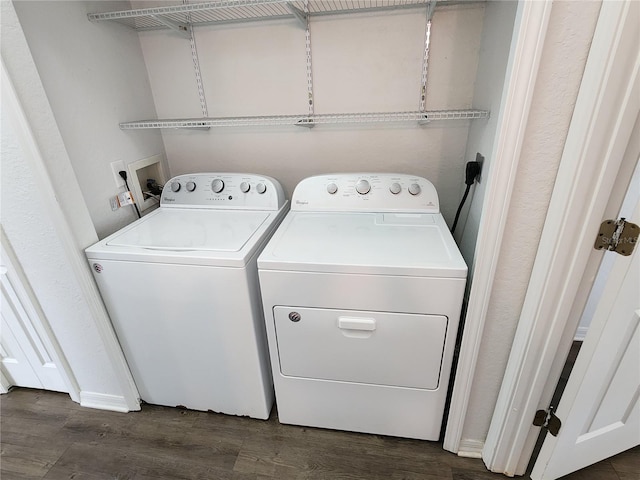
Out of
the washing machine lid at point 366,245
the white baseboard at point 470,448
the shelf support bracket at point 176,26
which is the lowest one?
the white baseboard at point 470,448

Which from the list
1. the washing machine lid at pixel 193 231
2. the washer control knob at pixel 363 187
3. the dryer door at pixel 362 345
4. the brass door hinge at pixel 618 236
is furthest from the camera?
the washer control knob at pixel 363 187

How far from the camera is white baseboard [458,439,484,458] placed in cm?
138

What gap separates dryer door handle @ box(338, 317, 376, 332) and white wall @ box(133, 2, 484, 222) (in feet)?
2.96

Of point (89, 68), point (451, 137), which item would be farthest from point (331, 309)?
point (89, 68)

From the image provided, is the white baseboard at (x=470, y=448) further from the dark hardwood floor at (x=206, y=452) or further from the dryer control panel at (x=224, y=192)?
the dryer control panel at (x=224, y=192)

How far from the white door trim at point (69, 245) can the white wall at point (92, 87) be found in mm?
169

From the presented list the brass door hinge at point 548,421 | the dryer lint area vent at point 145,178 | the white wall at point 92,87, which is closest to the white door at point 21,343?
the white wall at point 92,87

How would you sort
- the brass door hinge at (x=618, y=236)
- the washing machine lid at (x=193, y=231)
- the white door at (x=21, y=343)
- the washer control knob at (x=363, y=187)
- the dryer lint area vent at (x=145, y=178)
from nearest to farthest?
the brass door hinge at (x=618, y=236)
the washing machine lid at (x=193, y=231)
the white door at (x=21, y=343)
the washer control knob at (x=363, y=187)
the dryer lint area vent at (x=145, y=178)

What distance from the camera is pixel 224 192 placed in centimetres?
172

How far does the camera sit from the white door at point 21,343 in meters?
1.47

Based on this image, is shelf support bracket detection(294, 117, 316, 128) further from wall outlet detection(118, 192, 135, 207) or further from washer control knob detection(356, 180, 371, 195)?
wall outlet detection(118, 192, 135, 207)

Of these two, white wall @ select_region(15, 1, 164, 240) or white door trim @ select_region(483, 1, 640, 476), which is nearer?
white door trim @ select_region(483, 1, 640, 476)

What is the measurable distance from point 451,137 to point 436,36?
456 millimetres

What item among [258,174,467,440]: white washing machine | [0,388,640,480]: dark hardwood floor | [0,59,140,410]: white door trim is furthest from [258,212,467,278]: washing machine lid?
[0,388,640,480]: dark hardwood floor
